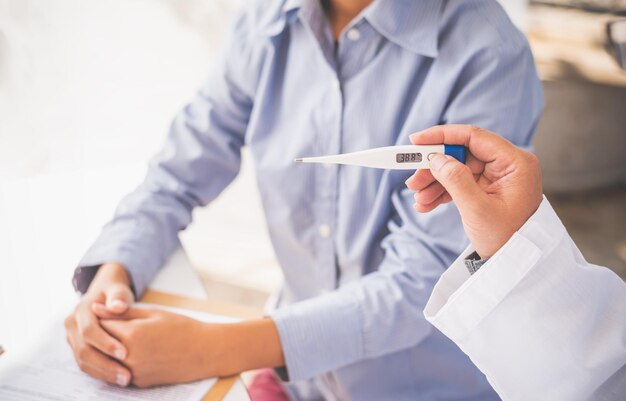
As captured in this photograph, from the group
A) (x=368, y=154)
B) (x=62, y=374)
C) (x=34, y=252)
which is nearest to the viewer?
(x=368, y=154)

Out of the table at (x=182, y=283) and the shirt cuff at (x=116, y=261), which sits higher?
the shirt cuff at (x=116, y=261)

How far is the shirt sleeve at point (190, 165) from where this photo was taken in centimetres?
77

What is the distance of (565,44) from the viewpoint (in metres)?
1.16

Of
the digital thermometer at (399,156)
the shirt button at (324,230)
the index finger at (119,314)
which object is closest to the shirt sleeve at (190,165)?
the index finger at (119,314)

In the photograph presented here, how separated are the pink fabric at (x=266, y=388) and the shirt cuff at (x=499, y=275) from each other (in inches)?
17.4

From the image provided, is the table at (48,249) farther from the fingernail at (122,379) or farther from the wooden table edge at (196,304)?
the fingernail at (122,379)

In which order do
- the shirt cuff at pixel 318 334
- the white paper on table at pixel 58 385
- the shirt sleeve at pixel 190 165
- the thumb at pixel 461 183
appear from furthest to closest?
1. the shirt sleeve at pixel 190 165
2. the shirt cuff at pixel 318 334
3. the white paper on table at pixel 58 385
4. the thumb at pixel 461 183

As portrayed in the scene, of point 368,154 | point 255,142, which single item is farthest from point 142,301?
point 368,154

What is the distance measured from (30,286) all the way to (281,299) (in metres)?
0.49

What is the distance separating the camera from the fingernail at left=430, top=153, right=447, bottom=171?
1.52ft

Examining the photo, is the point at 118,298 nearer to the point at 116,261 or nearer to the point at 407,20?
the point at 116,261

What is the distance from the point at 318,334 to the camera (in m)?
Answer: 0.66

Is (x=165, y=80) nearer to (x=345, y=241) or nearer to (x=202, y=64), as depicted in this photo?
(x=202, y=64)

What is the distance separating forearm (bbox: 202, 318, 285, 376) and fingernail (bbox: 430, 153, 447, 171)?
31cm
